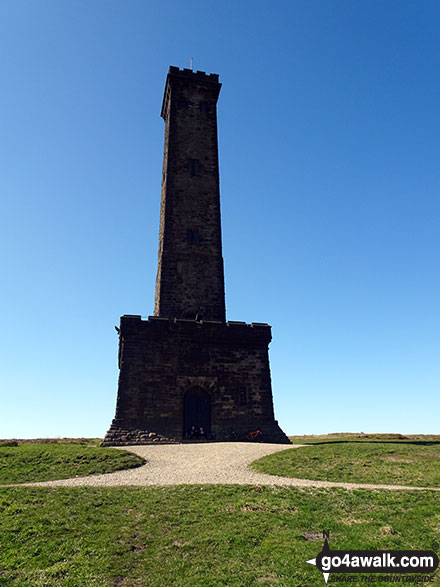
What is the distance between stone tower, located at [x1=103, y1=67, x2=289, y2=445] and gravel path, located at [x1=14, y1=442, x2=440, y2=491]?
2.85 meters

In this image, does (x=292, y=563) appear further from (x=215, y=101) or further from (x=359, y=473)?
(x=215, y=101)

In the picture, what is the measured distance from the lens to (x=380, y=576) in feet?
26.2

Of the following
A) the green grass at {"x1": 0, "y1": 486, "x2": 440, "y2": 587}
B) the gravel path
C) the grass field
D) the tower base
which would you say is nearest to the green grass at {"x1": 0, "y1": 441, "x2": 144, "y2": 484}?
the gravel path

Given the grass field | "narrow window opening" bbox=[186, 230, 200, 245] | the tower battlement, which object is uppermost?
the tower battlement

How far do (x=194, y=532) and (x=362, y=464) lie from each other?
31.3ft

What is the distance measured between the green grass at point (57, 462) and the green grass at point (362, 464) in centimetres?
614

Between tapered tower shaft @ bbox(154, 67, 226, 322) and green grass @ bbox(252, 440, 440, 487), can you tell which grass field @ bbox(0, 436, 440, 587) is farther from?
tapered tower shaft @ bbox(154, 67, 226, 322)

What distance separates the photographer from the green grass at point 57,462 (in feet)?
54.2

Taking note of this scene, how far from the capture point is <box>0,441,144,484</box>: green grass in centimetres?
1653

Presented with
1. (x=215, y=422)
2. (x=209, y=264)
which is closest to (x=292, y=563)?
(x=215, y=422)

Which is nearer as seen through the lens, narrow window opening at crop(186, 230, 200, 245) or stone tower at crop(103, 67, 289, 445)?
stone tower at crop(103, 67, 289, 445)

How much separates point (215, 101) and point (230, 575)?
3591 cm

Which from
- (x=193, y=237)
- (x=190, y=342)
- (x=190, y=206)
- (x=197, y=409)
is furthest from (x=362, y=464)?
(x=190, y=206)

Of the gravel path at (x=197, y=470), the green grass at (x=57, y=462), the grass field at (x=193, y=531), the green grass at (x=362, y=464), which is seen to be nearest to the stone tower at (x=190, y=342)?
the gravel path at (x=197, y=470)
